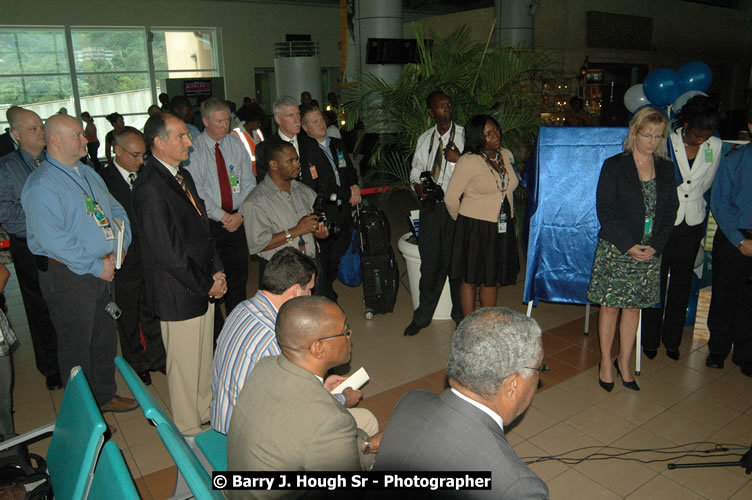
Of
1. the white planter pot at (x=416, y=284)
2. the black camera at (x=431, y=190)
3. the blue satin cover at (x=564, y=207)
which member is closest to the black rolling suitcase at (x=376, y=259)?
the white planter pot at (x=416, y=284)

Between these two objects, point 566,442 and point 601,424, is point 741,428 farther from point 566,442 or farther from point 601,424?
point 566,442

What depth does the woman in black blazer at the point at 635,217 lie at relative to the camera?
328 centimetres

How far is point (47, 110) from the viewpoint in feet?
50.6

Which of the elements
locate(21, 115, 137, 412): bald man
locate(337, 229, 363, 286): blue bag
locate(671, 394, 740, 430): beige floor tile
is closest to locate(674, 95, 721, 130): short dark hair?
locate(671, 394, 740, 430): beige floor tile

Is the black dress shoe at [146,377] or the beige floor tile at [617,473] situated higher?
the black dress shoe at [146,377]

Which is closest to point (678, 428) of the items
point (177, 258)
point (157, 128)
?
point (177, 258)

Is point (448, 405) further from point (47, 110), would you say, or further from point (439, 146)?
point (47, 110)

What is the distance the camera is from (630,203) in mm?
3295

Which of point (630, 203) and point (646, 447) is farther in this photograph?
point (630, 203)

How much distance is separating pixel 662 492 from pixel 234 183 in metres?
3.36

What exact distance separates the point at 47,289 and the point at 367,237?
2.51 m

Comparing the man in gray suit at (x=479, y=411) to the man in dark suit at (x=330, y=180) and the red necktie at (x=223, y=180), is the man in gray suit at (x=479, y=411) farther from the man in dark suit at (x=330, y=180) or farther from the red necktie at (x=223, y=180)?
the red necktie at (x=223, y=180)

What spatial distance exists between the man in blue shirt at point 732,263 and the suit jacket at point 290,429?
315 cm

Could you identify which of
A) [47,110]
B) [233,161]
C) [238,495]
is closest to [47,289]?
[233,161]
